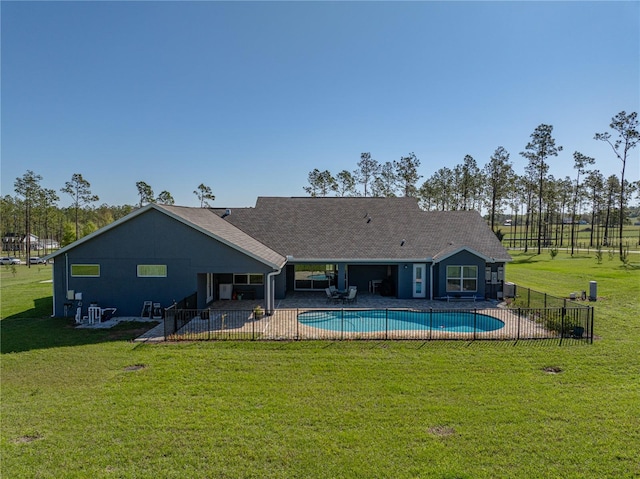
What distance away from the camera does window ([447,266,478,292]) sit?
66.2ft

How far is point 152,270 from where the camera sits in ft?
54.6

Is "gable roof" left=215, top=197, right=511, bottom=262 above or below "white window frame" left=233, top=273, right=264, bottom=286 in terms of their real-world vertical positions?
above

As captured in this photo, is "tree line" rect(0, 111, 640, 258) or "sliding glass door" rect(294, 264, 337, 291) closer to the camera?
"sliding glass door" rect(294, 264, 337, 291)

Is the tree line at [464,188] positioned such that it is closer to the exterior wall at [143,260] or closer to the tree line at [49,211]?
the tree line at [49,211]

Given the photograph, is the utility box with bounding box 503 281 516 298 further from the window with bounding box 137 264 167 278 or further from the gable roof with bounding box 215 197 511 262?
the window with bounding box 137 264 167 278

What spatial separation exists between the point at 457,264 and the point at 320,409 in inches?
567

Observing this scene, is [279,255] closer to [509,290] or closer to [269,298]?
[269,298]

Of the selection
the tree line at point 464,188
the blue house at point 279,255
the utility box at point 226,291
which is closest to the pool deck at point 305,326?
the utility box at point 226,291

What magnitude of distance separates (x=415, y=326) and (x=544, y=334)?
4682 millimetres

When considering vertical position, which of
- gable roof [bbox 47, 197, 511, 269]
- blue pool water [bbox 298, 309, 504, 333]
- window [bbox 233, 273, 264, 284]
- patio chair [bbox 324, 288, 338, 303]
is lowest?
blue pool water [bbox 298, 309, 504, 333]

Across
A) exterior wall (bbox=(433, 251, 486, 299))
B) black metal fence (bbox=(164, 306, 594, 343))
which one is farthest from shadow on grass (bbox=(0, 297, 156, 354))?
exterior wall (bbox=(433, 251, 486, 299))

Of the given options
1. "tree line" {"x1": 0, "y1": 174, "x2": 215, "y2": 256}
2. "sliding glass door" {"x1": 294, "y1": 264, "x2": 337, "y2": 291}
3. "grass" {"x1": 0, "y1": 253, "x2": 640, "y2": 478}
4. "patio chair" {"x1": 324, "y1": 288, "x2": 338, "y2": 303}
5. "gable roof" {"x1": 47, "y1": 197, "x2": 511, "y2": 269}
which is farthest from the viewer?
"tree line" {"x1": 0, "y1": 174, "x2": 215, "y2": 256}

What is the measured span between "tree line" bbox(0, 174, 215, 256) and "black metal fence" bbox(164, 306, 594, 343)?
4472cm

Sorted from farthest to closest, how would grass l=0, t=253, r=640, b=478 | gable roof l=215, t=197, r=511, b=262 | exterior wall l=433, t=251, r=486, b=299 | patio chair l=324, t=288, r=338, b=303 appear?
1. gable roof l=215, t=197, r=511, b=262
2. exterior wall l=433, t=251, r=486, b=299
3. patio chair l=324, t=288, r=338, b=303
4. grass l=0, t=253, r=640, b=478
